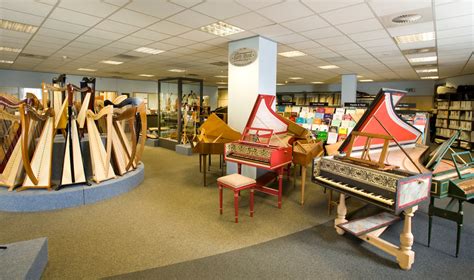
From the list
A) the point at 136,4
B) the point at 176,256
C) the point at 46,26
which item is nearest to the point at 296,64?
the point at 136,4

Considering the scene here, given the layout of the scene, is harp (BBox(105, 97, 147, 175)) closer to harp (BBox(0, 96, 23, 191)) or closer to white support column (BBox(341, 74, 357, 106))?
harp (BBox(0, 96, 23, 191))

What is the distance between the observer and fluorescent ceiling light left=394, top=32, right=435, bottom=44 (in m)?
4.82

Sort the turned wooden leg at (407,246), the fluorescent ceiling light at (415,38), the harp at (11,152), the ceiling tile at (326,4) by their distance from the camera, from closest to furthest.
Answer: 1. the turned wooden leg at (407,246)
2. the ceiling tile at (326,4)
3. the harp at (11,152)
4. the fluorescent ceiling light at (415,38)

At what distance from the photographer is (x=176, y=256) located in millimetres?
2670

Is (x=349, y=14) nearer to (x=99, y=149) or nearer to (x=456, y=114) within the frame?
(x=99, y=149)

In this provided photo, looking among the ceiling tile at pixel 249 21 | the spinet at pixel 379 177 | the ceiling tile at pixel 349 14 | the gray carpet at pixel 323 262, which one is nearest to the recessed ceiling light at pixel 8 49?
the ceiling tile at pixel 249 21

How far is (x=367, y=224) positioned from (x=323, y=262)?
847mm

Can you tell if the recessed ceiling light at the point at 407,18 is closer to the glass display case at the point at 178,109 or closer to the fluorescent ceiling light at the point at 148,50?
the fluorescent ceiling light at the point at 148,50

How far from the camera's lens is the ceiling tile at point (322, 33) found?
455 centimetres

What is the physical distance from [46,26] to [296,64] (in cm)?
648

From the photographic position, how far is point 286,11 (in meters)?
3.74

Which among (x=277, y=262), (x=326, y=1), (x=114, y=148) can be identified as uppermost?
(x=326, y=1)

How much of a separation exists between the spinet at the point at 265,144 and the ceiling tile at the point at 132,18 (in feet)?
7.22

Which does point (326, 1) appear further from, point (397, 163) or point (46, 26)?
point (46, 26)
